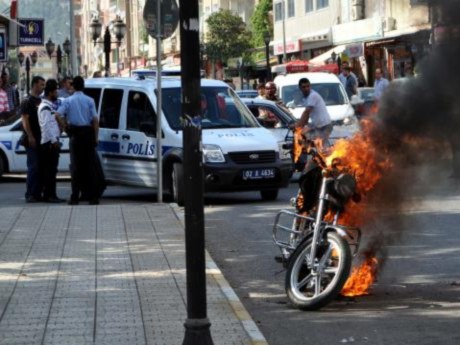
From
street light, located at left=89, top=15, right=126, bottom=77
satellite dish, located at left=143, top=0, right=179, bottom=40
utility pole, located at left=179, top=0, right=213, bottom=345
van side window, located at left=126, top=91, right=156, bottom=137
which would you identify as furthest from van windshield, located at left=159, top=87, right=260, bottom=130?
street light, located at left=89, top=15, right=126, bottom=77

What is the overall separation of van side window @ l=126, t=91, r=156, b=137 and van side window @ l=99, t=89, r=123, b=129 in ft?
0.98

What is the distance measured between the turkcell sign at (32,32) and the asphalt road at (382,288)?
18.0 m

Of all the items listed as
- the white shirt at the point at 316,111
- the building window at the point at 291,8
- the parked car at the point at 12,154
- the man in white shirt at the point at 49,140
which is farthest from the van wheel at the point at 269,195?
the building window at the point at 291,8

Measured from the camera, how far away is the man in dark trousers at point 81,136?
1677cm

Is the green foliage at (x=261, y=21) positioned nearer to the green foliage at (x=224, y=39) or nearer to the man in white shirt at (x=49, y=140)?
the green foliage at (x=224, y=39)

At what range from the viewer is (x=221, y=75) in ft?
209

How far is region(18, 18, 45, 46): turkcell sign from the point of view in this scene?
3158 cm

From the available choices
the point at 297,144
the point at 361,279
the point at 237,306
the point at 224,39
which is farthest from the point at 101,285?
the point at 224,39

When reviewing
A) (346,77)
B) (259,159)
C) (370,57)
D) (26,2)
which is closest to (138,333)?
(259,159)

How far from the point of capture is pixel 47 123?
56.1 feet

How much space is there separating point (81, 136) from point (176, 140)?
1457 millimetres

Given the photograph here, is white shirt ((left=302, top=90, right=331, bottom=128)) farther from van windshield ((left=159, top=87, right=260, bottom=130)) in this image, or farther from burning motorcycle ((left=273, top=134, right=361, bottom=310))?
burning motorcycle ((left=273, top=134, right=361, bottom=310))

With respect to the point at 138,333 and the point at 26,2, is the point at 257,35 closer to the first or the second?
the point at 26,2

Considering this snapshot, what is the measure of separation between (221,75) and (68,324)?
184ft
